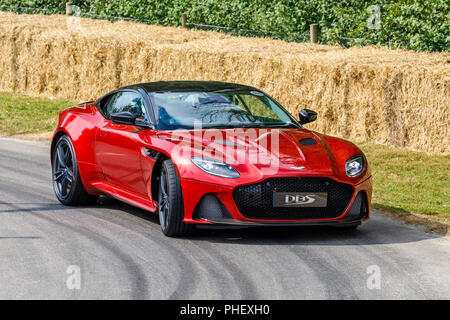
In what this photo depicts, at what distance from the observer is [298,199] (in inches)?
319

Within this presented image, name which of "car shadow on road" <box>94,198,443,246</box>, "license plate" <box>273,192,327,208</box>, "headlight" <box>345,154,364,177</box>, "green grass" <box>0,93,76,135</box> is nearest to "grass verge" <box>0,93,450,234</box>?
"green grass" <box>0,93,76,135</box>

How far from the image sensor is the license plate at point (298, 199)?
8.07 meters

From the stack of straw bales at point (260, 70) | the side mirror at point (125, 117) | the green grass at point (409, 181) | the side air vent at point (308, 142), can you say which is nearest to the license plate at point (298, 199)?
the side air vent at point (308, 142)

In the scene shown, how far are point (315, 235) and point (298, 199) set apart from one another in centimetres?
73

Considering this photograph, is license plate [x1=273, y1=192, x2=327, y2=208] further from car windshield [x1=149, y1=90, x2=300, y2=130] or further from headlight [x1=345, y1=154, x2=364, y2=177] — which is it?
car windshield [x1=149, y1=90, x2=300, y2=130]

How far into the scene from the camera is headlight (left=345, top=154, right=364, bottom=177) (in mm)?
8445

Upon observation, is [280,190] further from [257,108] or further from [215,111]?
[257,108]

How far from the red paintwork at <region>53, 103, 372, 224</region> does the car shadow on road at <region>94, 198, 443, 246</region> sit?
14.0 inches

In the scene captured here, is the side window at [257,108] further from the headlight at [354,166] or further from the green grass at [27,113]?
the green grass at [27,113]

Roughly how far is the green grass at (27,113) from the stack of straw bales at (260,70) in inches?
23.9

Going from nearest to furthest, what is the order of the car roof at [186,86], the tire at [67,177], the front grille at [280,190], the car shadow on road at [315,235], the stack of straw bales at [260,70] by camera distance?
the front grille at [280,190] → the car shadow on road at [315,235] → the car roof at [186,86] → the tire at [67,177] → the stack of straw bales at [260,70]

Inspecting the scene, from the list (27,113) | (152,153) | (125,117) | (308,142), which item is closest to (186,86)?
(125,117)

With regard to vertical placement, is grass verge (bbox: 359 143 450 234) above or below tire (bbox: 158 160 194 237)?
below
